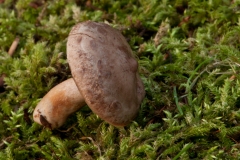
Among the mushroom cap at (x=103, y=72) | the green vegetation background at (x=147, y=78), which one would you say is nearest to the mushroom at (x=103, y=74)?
the mushroom cap at (x=103, y=72)

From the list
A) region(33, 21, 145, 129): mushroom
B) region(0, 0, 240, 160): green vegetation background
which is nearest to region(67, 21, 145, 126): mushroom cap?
region(33, 21, 145, 129): mushroom

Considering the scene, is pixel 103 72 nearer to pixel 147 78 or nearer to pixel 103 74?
pixel 103 74

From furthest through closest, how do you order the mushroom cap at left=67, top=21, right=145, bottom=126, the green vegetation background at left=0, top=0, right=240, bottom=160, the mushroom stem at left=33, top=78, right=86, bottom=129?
the mushroom stem at left=33, top=78, right=86, bottom=129
the green vegetation background at left=0, top=0, right=240, bottom=160
the mushroom cap at left=67, top=21, right=145, bottom=126

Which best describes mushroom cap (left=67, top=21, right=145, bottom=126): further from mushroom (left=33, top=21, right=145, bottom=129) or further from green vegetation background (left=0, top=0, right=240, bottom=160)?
green vegetation background (left=0, top=0, right=240, bottom=160)

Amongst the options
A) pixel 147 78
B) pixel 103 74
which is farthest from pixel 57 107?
pixel 147 78


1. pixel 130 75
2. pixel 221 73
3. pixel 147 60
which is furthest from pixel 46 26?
pixel 221 73

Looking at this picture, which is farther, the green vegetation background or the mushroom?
the green vegetation background

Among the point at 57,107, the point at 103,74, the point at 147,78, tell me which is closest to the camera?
the point at 103,74

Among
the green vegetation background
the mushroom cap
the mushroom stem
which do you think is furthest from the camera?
the mushroom stem
